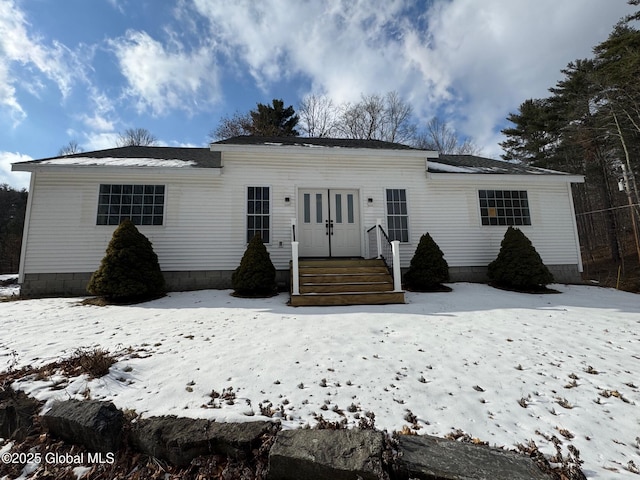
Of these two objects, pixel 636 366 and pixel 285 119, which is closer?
pixel 636 366

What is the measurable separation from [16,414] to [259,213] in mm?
6469

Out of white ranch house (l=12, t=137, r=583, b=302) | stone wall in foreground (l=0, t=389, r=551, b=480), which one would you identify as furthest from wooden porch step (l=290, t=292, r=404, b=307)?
stone wall in foreground (l=0, t=389, r=551, b=480)

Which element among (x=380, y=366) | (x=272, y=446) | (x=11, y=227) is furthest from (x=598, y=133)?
(x=11, y=227)

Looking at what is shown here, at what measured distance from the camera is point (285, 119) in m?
21.0

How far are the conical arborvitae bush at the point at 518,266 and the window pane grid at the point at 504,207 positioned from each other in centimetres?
95

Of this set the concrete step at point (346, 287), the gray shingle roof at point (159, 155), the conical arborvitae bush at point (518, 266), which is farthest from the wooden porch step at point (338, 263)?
the gray shingle roof at point (159, 155)

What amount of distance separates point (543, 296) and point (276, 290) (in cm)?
683

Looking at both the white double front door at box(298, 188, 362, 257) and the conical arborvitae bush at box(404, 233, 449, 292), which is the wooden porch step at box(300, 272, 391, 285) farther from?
the white double front door at box(298, 188, 362, 257)

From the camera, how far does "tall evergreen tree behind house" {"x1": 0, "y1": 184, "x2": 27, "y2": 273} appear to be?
66.4 feet

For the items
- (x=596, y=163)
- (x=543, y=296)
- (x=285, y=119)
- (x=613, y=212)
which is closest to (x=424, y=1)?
(x=543, y=296)

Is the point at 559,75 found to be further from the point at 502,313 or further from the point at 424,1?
the point at 502,313

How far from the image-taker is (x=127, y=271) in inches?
255

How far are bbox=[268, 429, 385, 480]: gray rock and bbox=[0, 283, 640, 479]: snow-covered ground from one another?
0.29 meters

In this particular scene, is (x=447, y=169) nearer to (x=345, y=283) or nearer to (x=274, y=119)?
(x=345, y=283)
